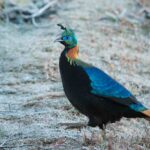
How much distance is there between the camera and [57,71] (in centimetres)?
884

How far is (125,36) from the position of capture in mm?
11430

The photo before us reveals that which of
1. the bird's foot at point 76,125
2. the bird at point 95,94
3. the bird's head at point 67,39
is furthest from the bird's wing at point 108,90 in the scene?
the bird's foot at point 76,125

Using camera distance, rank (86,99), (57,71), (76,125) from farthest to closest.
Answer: (57,71) → (76,125) → (86,99)

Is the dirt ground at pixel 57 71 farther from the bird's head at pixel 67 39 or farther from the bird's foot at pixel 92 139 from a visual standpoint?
the bird's head at pixel 67 39

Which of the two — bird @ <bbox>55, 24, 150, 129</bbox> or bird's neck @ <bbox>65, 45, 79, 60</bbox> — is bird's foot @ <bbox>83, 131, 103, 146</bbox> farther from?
bird's neck @ <bbox>65, 45, 79, 60</bbox>

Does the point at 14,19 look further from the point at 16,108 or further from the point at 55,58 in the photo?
the point at 16,108

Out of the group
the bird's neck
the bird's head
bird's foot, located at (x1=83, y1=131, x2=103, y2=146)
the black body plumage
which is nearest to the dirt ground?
bird's foot, located at (x1=83, y1=131, x2=103, y2=146)

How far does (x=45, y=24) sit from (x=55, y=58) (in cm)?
222

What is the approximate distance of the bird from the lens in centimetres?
562

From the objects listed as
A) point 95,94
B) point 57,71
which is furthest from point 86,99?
point 57,71

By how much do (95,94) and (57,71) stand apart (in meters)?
3.22

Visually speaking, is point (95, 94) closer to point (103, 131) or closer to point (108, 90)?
point (108, 90)

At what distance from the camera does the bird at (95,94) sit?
562 cm

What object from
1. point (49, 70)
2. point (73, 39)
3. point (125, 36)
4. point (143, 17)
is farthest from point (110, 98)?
point (143, 17)
